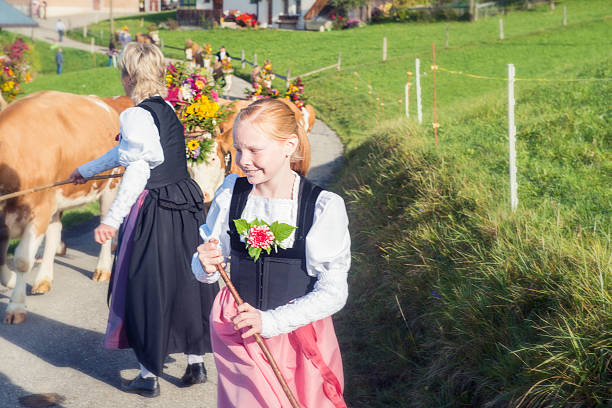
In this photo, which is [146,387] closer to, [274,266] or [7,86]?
[274,266]

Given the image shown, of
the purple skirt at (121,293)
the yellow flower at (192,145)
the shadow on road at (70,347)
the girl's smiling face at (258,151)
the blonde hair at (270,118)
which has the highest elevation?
the blonde hair at (270,118)

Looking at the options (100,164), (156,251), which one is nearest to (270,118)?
(156,251)

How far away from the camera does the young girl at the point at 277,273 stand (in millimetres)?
2680

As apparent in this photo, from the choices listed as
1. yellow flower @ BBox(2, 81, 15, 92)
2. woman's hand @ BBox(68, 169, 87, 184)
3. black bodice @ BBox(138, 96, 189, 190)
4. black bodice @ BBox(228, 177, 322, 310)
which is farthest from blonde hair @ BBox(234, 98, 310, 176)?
yellow flower @ BBox(2, 81, 15, 92)

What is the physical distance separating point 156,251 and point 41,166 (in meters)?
2.33

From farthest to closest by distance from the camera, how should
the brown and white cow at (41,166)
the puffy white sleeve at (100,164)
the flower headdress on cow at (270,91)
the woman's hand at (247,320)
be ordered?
1. the flower headdress on cow at (270,91)
2. the brown and white cow at (41,166)
3. the puffy white sleeve at (100,164)
4. the woman's hand at (247,320)

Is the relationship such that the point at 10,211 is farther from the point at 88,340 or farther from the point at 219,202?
the point at 219,202

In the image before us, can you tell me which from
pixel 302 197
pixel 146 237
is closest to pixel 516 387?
pixel 302 197

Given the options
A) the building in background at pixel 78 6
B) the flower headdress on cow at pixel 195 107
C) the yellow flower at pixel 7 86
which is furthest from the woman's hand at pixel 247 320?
the building in background at pixel 78 6

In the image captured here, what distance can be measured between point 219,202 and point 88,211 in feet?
28.5

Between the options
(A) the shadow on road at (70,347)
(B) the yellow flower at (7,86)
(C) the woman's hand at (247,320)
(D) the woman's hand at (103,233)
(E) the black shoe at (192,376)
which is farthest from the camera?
(B) the yellow flower at (7,86)

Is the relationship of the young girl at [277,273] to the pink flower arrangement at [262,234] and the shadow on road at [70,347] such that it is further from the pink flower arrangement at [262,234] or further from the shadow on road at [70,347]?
the shadow on road at [70,347]

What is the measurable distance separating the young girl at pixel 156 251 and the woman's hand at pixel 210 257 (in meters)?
1.70

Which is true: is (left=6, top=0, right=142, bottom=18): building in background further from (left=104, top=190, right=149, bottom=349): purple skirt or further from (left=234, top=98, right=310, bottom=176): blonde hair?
(left=234, top=98, right=310, bottom=176): blonde hair
